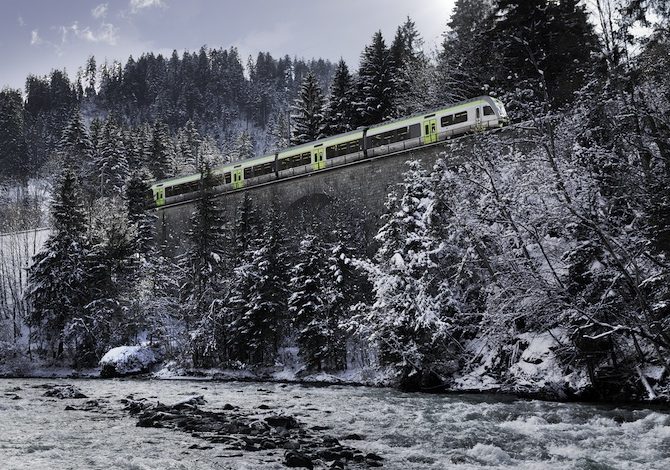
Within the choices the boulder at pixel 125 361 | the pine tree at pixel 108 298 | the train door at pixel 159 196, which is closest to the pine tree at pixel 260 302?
the boulder at pixel 125 361

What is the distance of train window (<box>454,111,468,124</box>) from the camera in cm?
2881

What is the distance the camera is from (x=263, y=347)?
92.2 ft

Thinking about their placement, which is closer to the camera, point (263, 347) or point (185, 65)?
point (263, 347)

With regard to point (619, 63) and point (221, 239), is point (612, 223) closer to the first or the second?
point (619, 63)

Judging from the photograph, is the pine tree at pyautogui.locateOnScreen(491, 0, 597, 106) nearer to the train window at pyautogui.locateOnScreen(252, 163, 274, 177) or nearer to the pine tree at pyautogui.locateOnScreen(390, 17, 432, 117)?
the pine tree at pyautogui.locateOnScreen(390, 17, 432, 117)

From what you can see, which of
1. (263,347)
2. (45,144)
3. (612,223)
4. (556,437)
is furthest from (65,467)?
(45,144)

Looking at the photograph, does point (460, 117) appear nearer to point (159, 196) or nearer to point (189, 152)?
point (159, 196)

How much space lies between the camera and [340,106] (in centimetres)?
4312

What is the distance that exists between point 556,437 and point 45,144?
105476mm

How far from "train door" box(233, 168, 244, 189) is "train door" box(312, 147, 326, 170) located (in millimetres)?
7003

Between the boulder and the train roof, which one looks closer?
the boulder

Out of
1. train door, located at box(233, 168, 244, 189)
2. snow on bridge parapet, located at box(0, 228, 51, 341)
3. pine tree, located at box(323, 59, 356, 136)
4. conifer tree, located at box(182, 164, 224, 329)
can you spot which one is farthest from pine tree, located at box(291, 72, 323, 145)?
snow on bridge parapet, located at box(0, 228, 51, 341)

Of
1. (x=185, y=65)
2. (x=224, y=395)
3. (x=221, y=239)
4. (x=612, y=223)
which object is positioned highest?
(x=185, y=65)

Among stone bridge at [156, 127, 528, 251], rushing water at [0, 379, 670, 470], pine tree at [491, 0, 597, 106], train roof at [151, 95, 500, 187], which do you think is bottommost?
rushing water at [0, 379, 670, 470]
